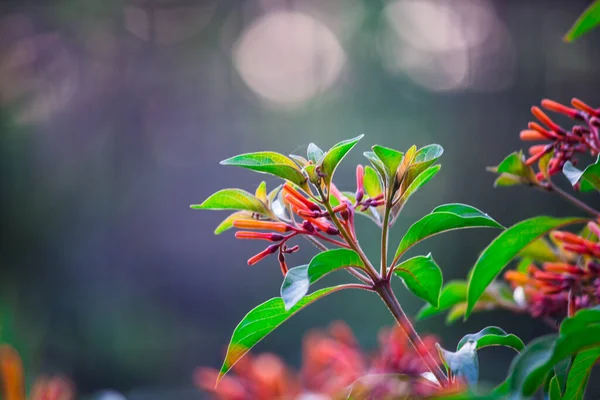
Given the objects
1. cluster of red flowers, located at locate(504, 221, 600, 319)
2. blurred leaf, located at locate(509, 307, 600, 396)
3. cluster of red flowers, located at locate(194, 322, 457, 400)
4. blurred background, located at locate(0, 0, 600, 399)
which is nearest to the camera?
blurred leaf, located at locate(509, 307, 600, 396)

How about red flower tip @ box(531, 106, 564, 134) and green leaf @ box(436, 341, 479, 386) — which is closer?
green leaf @ box(436, 341, 479, 386)

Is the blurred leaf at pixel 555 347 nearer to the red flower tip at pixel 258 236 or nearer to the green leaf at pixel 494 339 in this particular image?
the green leaf at pixel 494 339

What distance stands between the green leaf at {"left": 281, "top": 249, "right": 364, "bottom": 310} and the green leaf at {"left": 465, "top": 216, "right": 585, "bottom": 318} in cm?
6

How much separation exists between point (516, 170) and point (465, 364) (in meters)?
0.16

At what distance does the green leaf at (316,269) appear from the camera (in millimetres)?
266

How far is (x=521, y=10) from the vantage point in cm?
306

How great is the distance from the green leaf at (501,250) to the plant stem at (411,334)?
0.11 ft

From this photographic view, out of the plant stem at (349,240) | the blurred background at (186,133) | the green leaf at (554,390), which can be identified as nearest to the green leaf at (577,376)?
the green leaf at (554,390)

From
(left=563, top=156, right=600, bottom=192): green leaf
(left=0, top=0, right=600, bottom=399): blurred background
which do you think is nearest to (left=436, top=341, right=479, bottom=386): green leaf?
(left=563, top=156, right=600, bottom=192): green leaf

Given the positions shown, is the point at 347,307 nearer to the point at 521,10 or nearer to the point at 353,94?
the point at 353,94

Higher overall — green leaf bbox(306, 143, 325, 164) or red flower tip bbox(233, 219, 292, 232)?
green leaf bbox(306, 143, 325, 164)

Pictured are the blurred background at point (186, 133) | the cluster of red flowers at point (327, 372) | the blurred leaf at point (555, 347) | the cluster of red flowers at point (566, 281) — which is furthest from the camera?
the blurred background at point (186, 133)

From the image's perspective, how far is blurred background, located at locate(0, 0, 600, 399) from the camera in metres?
3.00

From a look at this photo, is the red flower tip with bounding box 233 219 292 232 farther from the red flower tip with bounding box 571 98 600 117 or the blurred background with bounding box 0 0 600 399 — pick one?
the blurred background with bounding box 0 0 600 399
